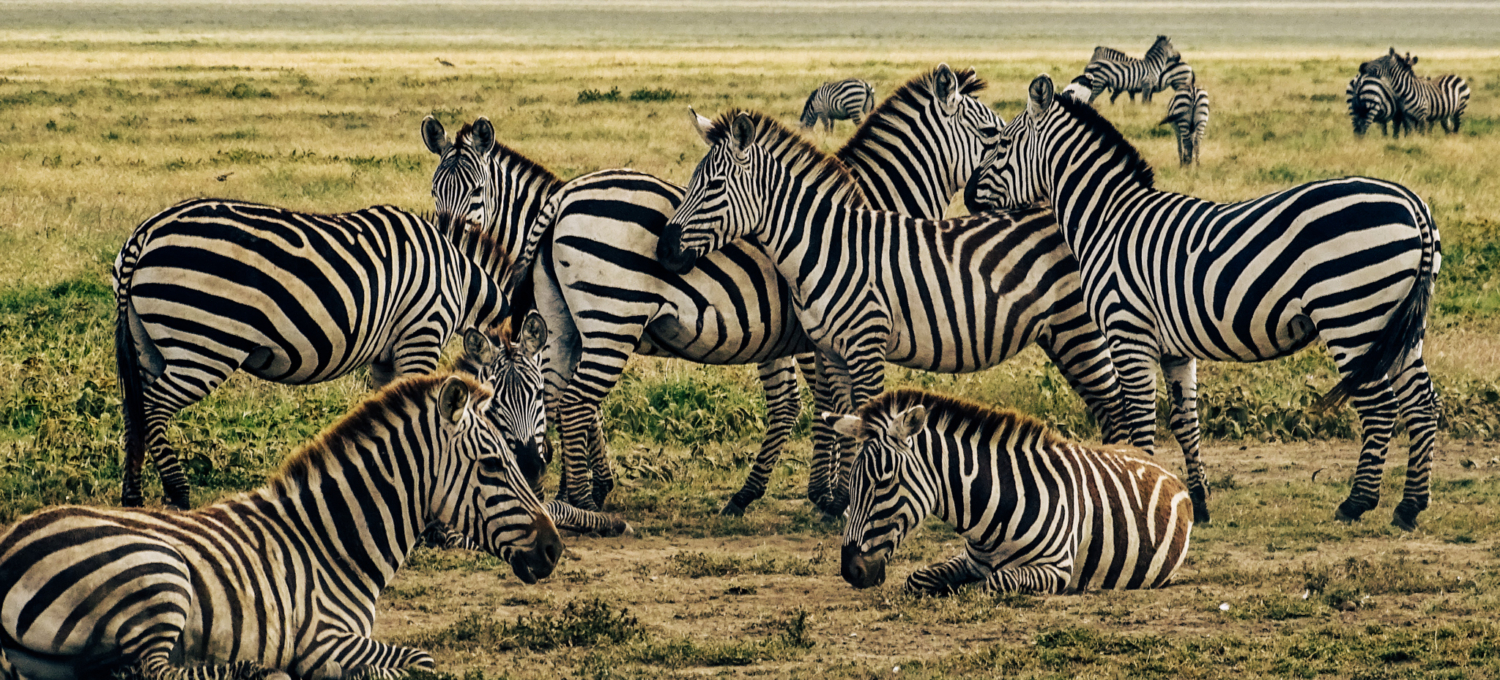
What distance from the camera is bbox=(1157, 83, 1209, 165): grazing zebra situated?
23.3 meters

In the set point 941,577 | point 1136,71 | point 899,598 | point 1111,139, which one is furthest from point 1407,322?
point 1136,71

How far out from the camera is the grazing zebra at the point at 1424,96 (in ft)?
90.6

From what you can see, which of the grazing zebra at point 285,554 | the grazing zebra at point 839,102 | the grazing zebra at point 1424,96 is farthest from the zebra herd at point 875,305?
the grazing zebra at point 1424,96

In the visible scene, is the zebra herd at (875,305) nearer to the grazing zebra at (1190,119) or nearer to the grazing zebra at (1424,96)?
the grazing zebra at (1190,119)

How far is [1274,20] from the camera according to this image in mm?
110125

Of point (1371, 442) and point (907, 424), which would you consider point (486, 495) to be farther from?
point (1371, 442)

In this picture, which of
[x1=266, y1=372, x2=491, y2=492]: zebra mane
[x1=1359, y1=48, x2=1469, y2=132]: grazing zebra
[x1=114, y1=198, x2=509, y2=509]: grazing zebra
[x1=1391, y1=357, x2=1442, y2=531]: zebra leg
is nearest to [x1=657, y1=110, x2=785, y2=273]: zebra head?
[x1=114, y1=198, x2=509, y2=509]: grazing zebra

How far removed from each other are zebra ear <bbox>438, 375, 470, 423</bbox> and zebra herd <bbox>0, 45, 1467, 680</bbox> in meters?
0.30

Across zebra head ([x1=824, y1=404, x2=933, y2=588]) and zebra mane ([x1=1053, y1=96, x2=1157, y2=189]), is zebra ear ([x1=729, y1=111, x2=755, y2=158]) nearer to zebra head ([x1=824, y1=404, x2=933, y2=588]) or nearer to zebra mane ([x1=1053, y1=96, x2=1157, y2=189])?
zebra mane ([x1=1053, y1=96, x2=1157, y2=189])

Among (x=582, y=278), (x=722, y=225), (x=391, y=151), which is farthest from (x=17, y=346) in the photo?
(x=391, y=151)

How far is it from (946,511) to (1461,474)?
4.11 m

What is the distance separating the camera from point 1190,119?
2358cm

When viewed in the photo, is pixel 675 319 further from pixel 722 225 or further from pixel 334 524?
pixel 334 524

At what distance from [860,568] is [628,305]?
8.16ft
